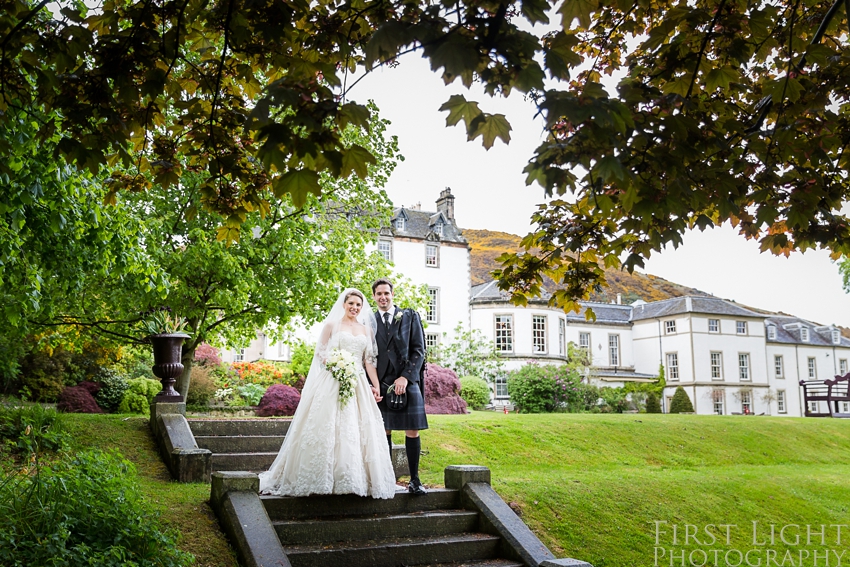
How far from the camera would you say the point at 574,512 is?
28.0 ft

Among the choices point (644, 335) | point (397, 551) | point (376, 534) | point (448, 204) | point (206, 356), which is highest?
point (448, 204)

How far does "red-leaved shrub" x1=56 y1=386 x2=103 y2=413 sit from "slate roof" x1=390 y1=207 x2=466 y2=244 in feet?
71.0

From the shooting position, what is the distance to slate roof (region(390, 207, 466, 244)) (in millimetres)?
36219

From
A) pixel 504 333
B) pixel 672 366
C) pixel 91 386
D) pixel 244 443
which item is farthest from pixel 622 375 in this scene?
pixel 244 443

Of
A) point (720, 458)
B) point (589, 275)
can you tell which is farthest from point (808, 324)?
point (589, 275)

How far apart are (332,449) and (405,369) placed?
1235mm

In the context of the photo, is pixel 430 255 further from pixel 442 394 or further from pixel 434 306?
pixel 442 394

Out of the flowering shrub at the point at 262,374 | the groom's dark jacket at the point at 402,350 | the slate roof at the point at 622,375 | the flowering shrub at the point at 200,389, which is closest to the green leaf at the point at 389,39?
the groom's dark jacket at the point at 402,350

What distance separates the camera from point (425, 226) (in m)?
37.2

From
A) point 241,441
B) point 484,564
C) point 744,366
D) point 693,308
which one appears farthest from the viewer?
point 744,366

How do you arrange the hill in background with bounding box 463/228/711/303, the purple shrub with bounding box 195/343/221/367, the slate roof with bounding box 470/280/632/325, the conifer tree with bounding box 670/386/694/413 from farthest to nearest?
the hill in background with bounding box 463/228/711/303 < the slate roof with bounding box 470/280/632/325 < the conifer tree with bounding box 670/386/694/413 < the purple shrub with bounding box 195/343/221/367

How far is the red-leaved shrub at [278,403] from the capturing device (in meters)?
15.0

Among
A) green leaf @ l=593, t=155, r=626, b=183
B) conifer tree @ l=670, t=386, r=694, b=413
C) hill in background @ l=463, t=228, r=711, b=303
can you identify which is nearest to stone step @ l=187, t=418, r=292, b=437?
green leaf @ l=593, t=155, r=626, b=183

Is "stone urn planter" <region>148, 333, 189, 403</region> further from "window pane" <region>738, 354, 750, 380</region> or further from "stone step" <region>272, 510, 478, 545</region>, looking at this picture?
"window pane" <region>738, 354, 750, 380</region>
